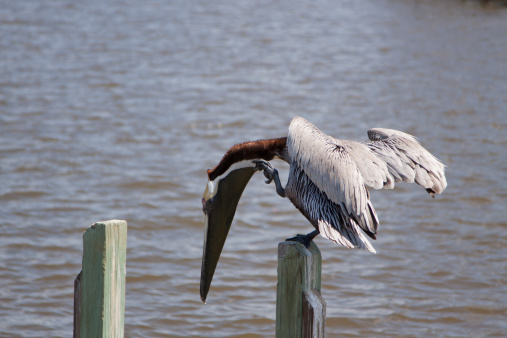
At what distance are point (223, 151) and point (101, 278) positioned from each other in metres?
5.23

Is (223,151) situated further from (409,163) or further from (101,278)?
(101,278)

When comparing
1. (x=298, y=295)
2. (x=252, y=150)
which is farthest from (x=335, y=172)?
(x=298, y=295)

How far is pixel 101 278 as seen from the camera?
252 centimetres

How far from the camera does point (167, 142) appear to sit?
26.0 ft

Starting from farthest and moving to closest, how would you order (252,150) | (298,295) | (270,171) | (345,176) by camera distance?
1. (252,150)
2. (270,171)
3. (345,176)
4. (298,295)

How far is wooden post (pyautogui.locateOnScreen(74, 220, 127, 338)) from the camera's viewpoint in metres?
2.51

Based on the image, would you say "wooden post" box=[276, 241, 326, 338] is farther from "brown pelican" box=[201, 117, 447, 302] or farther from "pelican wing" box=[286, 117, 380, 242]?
"pelican wing" box=[286, 117, 380, 242]

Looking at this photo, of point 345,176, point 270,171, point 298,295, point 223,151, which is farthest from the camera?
point 223,151

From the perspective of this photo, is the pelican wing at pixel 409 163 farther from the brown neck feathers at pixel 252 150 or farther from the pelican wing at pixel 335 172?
the brown neck feathers at pixel 252 150

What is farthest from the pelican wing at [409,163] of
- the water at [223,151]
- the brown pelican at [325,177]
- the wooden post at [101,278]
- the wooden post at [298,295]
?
the water at [223,151]

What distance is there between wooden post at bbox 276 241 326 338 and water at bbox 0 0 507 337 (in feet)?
6.99

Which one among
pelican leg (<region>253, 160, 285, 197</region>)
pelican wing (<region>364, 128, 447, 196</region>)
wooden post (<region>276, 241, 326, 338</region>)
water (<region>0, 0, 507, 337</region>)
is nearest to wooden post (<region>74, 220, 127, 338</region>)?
wooden post (<region>276, 241, 326, 338</region>)

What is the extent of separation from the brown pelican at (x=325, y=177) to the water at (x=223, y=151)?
1609 mm

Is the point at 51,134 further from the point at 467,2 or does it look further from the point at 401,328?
the point at 467,2
